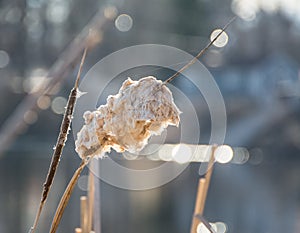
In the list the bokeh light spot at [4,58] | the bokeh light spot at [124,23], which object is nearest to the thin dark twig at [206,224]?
the bokeh light spot at [4,58]

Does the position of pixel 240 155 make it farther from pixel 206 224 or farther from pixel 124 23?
pixel 206 224

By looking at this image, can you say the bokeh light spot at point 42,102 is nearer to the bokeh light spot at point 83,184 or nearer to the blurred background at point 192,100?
the blurred background at point 192,100

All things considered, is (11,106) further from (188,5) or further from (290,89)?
(290,89)

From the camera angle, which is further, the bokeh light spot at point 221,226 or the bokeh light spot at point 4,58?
the bokeh light spot at point 4,58

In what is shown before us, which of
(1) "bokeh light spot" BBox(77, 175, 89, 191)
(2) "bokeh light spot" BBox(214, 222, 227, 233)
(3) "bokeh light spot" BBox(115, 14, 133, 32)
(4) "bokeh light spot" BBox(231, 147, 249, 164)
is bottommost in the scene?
(2) "bokeh light spot" BBox(214, 222, 227, 233)

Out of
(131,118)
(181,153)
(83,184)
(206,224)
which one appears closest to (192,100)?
(181,153)

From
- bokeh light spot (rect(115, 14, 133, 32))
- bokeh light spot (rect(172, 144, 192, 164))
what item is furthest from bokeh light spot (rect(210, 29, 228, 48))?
bokeh light spot (rect(115, 14, 133, 32))

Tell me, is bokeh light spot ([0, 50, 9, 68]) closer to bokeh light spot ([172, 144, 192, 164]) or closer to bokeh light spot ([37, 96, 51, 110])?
→ bokeh light spot ([172, 144, 192, 164])
